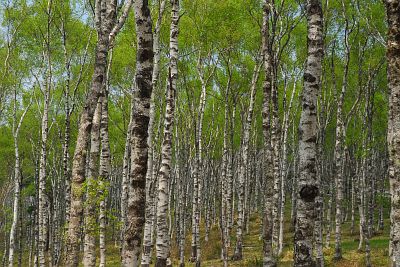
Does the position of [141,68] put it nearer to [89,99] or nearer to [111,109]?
[89,99]

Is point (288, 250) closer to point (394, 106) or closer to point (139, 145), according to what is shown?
point (139, 145)

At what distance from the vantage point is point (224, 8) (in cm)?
1916

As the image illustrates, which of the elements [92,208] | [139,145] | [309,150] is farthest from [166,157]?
[309,150]

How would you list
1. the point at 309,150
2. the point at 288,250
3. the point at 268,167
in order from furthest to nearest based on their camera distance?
1. the point at 288,250
2. the point at 268,167
3. the point at 309,150

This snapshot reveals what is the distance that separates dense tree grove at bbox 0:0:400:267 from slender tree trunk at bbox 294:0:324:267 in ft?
0.06

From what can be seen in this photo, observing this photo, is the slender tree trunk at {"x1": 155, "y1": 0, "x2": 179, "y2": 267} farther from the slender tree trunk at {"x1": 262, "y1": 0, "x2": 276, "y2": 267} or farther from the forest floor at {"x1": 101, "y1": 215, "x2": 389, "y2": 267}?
the forest floor at {"x1": 101, "y1": 215, "x2": 389, "y2": 267}

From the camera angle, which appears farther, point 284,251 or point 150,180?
point 284,251

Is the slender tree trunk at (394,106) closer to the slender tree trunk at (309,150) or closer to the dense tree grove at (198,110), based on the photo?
the dense tree grove at (198,110)

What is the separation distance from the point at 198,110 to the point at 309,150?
54.2ft

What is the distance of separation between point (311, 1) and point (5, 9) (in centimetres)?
2048

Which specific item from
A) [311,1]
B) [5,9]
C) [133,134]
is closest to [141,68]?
[133,134]

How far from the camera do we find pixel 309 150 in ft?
21.2

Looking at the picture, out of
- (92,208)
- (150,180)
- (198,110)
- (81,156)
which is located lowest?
(92,208)

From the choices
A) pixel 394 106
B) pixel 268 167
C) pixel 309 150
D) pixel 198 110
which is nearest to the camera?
pixel 394 106
